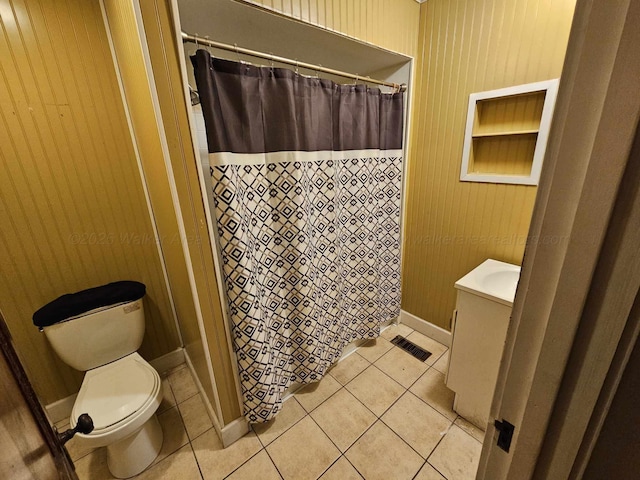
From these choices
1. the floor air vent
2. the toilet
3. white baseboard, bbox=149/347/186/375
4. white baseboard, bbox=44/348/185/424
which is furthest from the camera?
the floor air vent

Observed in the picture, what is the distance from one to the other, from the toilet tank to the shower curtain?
2.31 feet

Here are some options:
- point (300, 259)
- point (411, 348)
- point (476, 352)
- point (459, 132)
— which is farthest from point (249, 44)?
point (411, 348)

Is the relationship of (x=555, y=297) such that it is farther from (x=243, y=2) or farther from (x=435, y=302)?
(x=435, y=302)

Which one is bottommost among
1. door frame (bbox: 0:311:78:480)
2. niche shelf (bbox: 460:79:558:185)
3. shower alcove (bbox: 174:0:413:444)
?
door frame (bbox: 0:311:78:480)

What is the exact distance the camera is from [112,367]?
1.49 metres

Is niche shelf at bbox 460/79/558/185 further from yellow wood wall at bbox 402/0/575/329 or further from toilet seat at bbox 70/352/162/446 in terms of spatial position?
toilet seat at bbox 70/352/162/446

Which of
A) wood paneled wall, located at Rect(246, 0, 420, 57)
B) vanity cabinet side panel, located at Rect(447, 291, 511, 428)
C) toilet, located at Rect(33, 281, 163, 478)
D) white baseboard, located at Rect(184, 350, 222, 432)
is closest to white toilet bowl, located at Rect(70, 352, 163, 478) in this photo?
toilet, located at Rect(33, 281, 163, 478)

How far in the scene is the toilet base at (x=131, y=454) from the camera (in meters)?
1.28

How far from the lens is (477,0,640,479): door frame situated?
31 centimetres

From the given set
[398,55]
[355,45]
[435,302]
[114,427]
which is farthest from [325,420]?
[398,55]

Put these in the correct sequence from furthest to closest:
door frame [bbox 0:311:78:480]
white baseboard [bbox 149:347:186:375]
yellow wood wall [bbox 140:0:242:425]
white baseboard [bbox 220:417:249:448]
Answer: white baseboard [bbox 149:347:186:375] < white baseboard [bbox 220:417:249:448] < yellow wood wall [bbox 140:0:242:425] < door frame [bbox 0:311:78:480]

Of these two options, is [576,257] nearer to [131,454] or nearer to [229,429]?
[229,429]

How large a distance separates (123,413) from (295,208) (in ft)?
4.10

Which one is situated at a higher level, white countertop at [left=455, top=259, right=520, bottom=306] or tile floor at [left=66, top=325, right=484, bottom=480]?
white countertop at [left=455, top=259, right=520, bottom=306]
